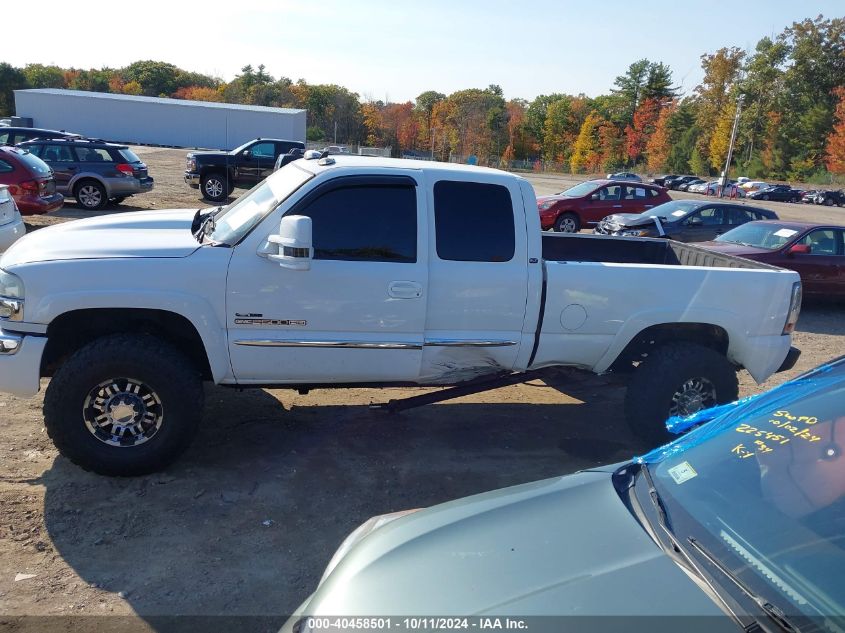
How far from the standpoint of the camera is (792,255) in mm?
11094

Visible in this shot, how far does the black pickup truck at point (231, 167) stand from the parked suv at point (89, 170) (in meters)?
2.17

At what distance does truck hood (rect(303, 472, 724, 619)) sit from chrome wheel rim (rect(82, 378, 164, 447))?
249 cm

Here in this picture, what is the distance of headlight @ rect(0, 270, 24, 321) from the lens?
14.1ft

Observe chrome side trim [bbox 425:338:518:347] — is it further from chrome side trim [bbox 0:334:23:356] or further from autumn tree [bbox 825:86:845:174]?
autumn tree [bbox 825:86:845:174]

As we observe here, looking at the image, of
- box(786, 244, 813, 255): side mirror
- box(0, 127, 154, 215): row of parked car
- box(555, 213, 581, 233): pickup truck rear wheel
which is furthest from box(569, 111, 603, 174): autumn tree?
box(786, 244, 813, 255): side mirror

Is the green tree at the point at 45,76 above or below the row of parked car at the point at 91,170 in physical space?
above

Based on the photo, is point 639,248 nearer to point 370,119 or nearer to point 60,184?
point 60,184

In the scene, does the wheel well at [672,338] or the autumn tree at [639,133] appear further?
the autumn tree at [639,133]

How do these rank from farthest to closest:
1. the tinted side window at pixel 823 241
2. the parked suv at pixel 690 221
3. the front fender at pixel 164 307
→ the parked suv at pixel 690 221 < the tinted side window at pixel 823 241 < the front fender at pixel 164 307

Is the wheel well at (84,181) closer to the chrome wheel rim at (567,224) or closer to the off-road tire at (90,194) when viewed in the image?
the off-road tire at (90,194)

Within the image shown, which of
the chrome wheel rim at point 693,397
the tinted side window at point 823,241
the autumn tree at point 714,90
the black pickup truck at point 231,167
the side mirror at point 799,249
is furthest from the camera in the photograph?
the autumn tree at point 714,90

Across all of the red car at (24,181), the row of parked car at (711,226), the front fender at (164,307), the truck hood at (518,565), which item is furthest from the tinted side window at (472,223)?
the red car at (24,181)

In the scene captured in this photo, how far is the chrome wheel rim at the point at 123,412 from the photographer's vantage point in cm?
441

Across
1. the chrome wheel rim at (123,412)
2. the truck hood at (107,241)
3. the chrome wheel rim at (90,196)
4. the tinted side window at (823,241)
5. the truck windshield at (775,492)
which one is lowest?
the chrome wheel rim at (90,196)
